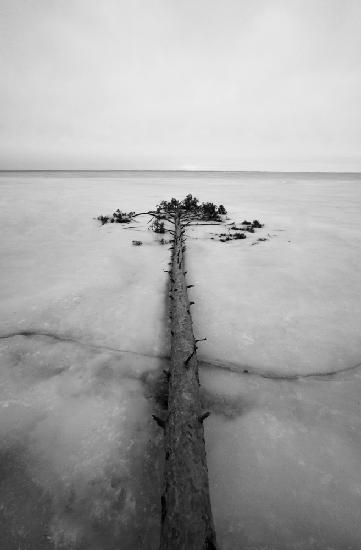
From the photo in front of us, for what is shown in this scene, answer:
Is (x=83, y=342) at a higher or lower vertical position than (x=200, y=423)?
lower

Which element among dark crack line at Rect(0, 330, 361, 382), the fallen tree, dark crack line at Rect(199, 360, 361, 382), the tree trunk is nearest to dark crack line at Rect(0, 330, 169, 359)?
dark crack line at Rect(0, 330, 361, 382)

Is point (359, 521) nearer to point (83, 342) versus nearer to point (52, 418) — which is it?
point (52, 418)

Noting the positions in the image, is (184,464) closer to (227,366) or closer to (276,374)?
(227,366)

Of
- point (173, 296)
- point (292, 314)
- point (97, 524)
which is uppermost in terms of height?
point (173, 296)

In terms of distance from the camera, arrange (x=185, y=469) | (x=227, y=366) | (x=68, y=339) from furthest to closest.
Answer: (x=68, y=339)
(x=227, y=366)
(x=185, y=469)

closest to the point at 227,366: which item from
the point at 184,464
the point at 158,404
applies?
the point at 158,404

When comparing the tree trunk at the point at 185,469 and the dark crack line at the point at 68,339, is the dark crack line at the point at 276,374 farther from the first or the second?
the dark crack line at the point at 68,339

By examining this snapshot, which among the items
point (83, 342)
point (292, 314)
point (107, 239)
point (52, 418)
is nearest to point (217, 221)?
point (107, 239)

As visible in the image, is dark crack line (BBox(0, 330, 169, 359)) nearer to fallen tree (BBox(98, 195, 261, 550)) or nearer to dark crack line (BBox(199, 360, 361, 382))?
fallen tree (BBox(98, 195, 261, 550))

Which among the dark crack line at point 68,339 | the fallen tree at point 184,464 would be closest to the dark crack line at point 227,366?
the dark crack line at point 68,339
